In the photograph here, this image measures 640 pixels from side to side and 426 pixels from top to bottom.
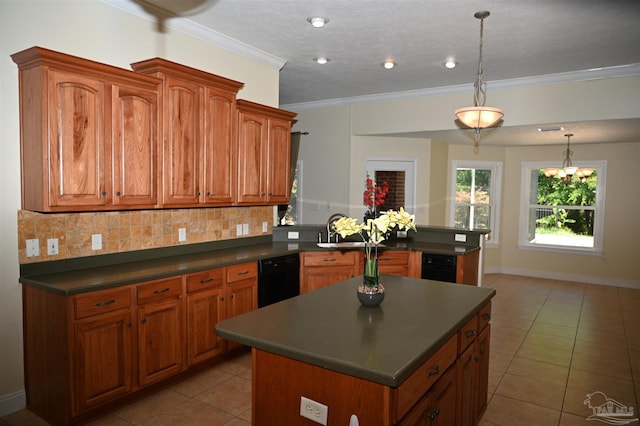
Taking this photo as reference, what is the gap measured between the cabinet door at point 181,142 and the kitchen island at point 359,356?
5.39ft

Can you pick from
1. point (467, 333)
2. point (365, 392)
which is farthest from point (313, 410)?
point (467, 333)

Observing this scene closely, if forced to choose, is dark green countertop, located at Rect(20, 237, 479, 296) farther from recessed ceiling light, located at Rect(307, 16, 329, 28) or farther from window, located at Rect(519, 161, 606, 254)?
window, located at Rect(519, 161, 606, 254)

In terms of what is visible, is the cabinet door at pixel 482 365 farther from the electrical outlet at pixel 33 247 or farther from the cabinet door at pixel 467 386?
the electrical outlet at pixel 33 247

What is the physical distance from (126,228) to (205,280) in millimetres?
775

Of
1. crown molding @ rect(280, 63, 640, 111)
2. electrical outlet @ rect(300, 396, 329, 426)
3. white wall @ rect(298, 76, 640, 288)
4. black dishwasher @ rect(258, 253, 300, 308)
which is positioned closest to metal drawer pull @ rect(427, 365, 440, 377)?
electrical outlet @ rect(300, 396, 329, 426)

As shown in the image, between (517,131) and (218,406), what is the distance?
16.9 ft

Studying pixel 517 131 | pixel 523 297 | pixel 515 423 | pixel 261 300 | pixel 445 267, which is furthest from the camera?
pixel 523 297

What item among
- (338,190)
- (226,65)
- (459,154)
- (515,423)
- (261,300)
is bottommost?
(515,423)

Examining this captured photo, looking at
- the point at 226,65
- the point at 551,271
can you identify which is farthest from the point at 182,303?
the point at 551,271

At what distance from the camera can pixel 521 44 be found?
4.06 metres

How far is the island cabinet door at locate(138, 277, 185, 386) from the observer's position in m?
2.98

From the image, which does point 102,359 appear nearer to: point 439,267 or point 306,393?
point 306,393

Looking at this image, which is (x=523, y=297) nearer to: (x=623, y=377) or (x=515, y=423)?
(x=623, y=377)

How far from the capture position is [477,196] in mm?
8047
